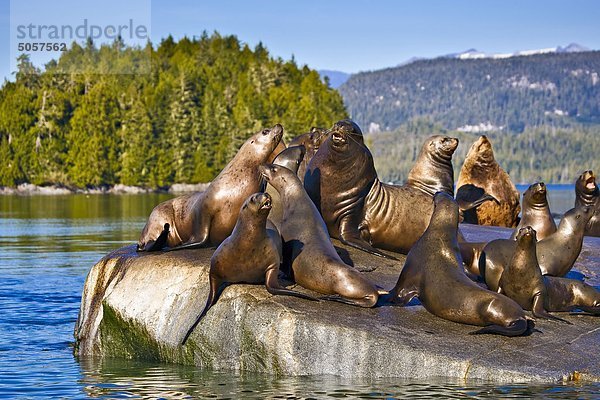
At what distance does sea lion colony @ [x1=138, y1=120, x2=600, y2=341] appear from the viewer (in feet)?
30.0

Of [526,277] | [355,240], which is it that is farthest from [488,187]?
[526,277]

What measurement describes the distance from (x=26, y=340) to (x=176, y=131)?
371ft

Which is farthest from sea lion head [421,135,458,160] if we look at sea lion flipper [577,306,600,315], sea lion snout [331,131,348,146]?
sea lion flipper [577,306,600,315]

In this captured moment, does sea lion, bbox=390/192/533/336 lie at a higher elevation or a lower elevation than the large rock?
higher

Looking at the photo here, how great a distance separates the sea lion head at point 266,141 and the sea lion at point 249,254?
2080 mm

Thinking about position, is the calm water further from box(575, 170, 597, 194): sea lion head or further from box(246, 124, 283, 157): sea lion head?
box(575, 170, 597, 194): sea lion head

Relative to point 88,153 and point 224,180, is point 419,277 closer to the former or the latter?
point 224,180

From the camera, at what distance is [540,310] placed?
9.27 meters

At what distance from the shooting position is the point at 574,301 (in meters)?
9.60

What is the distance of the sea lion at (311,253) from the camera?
9.27 m

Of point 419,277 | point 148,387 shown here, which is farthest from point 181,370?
point 419,277

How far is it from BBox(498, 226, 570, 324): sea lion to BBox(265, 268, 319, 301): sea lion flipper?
68.3 inches

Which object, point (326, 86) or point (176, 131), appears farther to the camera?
point (326, 86)

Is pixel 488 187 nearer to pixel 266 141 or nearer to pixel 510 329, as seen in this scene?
pixel 266 141
